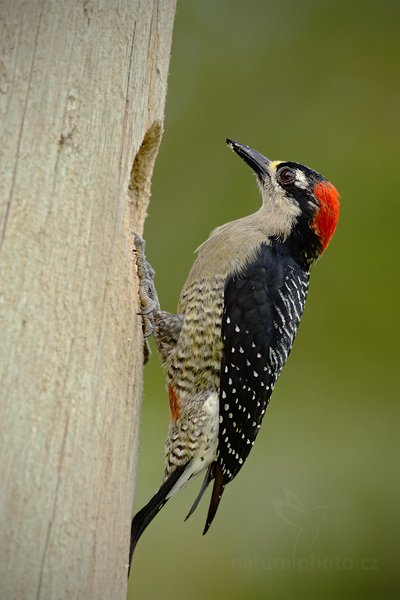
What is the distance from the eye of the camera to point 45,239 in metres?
2.67

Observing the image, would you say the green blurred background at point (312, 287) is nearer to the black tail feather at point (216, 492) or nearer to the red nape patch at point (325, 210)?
the red nape patch at point (325, 210)

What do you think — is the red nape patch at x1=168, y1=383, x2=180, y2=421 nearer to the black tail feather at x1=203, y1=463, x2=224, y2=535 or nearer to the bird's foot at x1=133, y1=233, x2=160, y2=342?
the black tail feather at x1=203, y1=463, x2=224, y2=535

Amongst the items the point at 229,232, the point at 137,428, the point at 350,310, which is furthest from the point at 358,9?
the point at 137,428

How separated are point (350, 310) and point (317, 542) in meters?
1.51

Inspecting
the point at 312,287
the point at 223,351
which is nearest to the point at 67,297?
the point at 223,351

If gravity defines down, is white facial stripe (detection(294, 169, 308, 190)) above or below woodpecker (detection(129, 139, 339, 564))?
above

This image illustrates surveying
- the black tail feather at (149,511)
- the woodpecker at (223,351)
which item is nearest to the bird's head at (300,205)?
the woodpecker at (223,351)

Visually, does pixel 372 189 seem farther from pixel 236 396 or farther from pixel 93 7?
pixel 93 7

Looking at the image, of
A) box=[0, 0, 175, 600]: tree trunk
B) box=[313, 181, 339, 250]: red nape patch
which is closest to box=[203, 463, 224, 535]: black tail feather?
box=[0, 0, 175, 600]: tree trunk

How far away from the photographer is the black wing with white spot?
154 inches

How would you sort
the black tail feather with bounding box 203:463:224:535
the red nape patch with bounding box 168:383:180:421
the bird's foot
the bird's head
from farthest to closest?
the bird's head → the red nape patch with bounding box 168:383:180:421 → the black tail feather with bounding box 203:463:224:535 → the bird's foot

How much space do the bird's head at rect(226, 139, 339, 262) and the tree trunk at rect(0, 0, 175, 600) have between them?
1483mm

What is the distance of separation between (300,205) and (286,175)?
0.22 meters

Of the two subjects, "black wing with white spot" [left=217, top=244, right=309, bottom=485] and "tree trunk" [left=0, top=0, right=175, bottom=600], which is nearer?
"tree trunk" [left=0, top=0, right=175, bottom=600]
